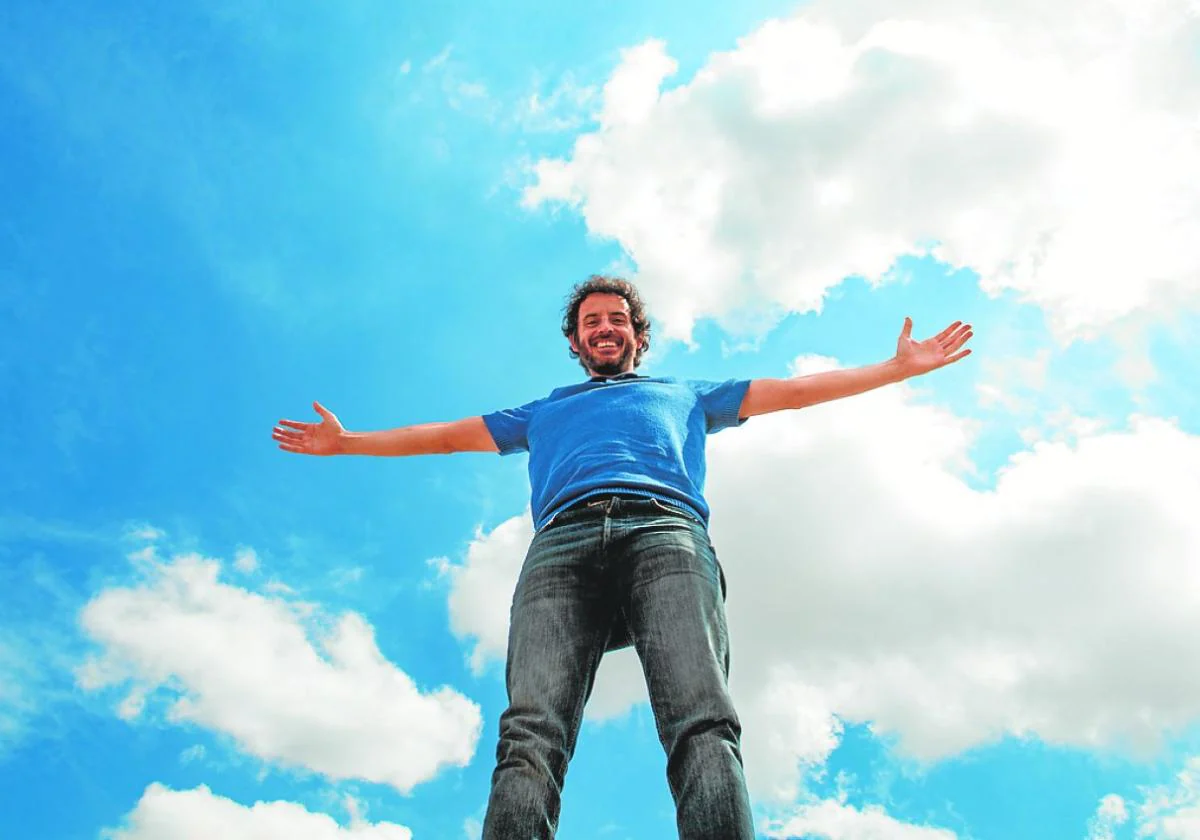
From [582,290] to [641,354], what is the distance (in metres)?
0.70

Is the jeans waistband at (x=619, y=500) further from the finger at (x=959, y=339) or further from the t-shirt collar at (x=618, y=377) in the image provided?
the finger at (x=959, y=339)

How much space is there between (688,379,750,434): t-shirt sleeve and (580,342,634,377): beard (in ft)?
1.78

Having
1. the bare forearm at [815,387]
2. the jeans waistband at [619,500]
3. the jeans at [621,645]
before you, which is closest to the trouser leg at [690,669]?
the jeans at [621,645]

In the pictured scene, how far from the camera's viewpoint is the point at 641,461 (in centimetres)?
499

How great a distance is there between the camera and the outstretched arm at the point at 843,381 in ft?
18.6

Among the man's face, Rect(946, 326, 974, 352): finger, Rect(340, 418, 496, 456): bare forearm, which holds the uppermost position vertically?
the man's face

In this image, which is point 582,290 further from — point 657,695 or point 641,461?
point 657,695

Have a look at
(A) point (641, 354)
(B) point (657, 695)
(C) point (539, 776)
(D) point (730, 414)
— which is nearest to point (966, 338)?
(D) point (730, 414)

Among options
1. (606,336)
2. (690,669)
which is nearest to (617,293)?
(606,336)

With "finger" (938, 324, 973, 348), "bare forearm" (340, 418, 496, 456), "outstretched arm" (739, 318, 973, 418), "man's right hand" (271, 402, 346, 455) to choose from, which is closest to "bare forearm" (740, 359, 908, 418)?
"outstretched arm" (739, 318, 973, 418)

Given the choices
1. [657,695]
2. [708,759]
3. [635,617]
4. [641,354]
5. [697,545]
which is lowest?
[708,759]

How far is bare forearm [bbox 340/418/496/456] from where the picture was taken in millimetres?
5840

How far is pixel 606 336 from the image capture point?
241 inches

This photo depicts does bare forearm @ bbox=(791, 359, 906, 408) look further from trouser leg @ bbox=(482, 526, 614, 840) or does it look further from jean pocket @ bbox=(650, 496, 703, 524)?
trouser leg @ bbox=(482, 526, 614, 840)
